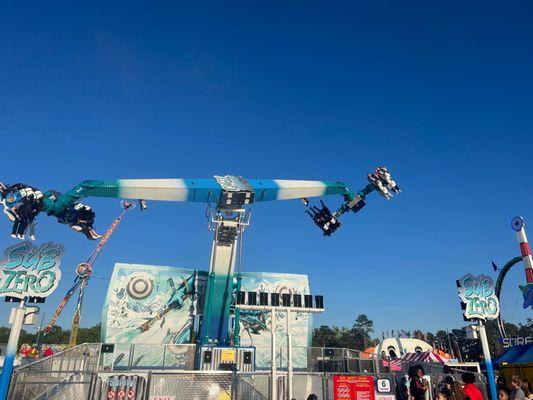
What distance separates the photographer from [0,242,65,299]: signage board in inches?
422

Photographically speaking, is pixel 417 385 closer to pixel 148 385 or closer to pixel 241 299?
pixel 148 385

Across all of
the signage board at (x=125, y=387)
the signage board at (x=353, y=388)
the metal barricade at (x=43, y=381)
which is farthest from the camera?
the signage board at (x=353, y=388)

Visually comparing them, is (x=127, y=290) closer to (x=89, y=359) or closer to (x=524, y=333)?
(x=89, y=359)

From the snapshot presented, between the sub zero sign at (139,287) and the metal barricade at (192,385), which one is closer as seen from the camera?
the metal barricade at (192,385)

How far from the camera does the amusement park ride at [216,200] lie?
2239cm

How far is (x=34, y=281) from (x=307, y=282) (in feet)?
109

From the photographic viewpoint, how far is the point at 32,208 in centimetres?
2233

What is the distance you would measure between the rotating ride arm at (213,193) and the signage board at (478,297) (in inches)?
501

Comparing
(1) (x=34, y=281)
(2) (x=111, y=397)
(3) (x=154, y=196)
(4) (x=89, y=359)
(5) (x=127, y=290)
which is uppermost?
(3) (x=154, y=196)

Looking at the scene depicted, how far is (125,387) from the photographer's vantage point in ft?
34.6

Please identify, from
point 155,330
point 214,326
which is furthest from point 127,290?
point 214,326

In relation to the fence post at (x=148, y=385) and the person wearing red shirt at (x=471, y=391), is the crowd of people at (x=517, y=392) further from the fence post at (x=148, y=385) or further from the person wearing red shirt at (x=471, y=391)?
the fence post at (x=148, y=385)

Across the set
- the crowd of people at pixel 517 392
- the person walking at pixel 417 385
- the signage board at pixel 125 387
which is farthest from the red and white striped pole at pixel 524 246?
the signage board at pixel 125 387

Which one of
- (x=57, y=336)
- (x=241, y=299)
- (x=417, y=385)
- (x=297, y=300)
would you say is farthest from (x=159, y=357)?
(x=57, y=336)
